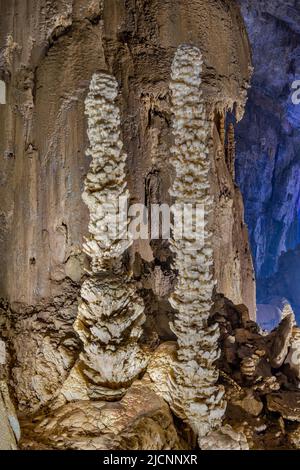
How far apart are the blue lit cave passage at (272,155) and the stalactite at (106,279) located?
12265 mm

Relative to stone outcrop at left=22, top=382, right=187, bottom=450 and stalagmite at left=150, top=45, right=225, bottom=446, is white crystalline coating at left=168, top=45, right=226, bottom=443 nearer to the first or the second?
stalagmite at left=150, top=45, right=225, bottom=446

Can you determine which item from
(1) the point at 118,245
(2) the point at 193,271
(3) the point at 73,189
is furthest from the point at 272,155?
(2) the point at 193,271

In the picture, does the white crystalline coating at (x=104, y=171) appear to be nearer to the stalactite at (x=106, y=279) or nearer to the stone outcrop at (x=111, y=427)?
the stalactite at (x=106, y=279)

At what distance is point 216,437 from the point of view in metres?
2.82

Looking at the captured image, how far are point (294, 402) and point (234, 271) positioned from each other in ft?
8.84

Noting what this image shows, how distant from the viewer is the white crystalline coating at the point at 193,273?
8.69ft

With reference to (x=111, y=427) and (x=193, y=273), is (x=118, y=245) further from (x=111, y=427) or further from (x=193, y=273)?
(x=111, y=427)

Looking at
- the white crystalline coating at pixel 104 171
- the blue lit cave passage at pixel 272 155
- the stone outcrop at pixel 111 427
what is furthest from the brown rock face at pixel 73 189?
the blue lit cave passage at pixel 272 155

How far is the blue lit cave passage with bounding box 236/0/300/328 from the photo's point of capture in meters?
14.6

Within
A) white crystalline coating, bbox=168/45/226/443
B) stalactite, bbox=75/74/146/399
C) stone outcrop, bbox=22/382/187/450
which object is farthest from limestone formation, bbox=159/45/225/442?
stalactite, bbox=75/74/146/399

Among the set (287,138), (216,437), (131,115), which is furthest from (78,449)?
(287,138)

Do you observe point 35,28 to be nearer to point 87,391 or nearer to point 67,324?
point 67,324

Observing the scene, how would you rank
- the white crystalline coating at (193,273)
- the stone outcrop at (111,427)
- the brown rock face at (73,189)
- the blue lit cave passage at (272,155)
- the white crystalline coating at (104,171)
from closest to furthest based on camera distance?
the white crystalline coating at (193,273) → the stone outcrop at (111,427) → the white crystalline coating at (104,171) → the brown rock face at (73,189) → the blue lit cave passage at (272,155)

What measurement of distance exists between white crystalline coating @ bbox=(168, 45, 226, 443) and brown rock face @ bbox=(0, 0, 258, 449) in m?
0.25
